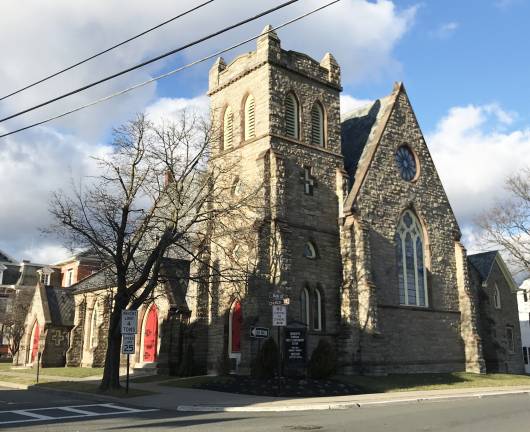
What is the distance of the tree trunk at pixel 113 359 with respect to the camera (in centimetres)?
2003

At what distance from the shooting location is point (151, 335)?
31.2m

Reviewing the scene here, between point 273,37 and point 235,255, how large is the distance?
10873mm

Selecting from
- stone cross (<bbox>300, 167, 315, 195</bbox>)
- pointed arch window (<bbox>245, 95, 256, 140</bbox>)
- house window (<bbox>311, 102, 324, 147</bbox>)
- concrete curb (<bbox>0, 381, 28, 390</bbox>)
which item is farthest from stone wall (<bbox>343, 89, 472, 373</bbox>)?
concrete curb (<bbox>0, 381, 28, 390</bbox>)

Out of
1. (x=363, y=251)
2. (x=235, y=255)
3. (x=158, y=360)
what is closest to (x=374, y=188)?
(x=363, y=251)

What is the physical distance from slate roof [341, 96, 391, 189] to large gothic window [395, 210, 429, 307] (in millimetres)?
3914

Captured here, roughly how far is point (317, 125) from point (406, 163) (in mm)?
5924

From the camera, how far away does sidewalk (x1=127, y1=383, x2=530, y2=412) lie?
1530 cm

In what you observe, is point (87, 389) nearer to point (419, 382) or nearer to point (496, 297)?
point (419, 382)

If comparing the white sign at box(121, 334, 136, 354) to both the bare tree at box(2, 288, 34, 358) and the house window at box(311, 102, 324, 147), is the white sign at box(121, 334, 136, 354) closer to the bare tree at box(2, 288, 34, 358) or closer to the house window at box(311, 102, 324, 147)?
the house window at box(311, 102, 324, 147)

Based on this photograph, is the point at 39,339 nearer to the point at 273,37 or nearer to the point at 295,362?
the point at 295,362

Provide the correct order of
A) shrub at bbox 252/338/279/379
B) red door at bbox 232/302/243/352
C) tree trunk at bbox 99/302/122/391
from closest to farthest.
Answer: tree trunk at bbox 99/302/122/391 < shrub at bbox 252/338/279/379 < red door at bbox 232/302/243/352

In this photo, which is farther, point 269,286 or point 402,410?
point 269,286

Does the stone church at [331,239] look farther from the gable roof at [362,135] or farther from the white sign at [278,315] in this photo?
the white sign at [278,315]

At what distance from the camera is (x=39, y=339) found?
38594 mm
